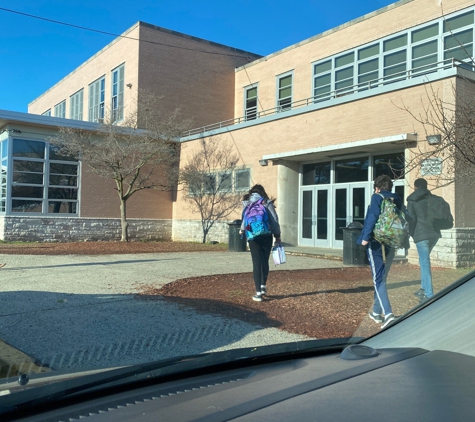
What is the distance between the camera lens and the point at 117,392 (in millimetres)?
2105

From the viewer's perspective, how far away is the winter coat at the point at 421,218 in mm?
7383

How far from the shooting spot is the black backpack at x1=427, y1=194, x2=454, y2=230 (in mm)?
7301

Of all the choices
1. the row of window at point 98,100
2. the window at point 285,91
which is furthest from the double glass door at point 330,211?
the row of window at point 98,100

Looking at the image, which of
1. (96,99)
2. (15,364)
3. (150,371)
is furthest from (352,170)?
(96,99)

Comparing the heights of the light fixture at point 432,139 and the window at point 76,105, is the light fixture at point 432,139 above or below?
below

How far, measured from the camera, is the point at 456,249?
41.0 ft

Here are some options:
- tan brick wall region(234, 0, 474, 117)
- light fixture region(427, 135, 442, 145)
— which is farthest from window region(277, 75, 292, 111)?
light fixture region(427, 135, 442, 145)

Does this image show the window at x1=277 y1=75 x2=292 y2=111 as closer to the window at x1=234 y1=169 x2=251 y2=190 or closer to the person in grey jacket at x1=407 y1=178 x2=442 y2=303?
the window at x1=234 y1=169 x2=251 y2=190

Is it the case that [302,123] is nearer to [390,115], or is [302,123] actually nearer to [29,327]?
[390,115]

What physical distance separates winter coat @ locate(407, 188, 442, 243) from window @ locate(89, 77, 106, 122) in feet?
78.1

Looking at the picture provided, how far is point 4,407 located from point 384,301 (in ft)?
16.7

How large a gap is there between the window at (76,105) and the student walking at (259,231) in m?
26.5

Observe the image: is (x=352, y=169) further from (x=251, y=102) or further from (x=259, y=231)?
(x=251, y=102)

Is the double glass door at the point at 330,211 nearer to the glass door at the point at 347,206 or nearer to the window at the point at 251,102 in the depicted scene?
the glass door at the point at 347,206
